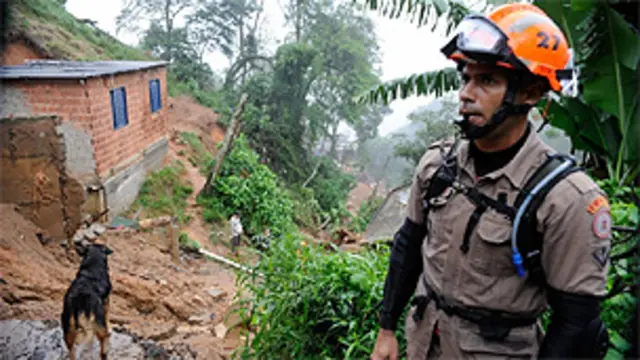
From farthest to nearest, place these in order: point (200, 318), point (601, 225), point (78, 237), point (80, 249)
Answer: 1. point (78, 237)
2. point (80, 249)
3. point (200, 318)
4. point (601, 225)

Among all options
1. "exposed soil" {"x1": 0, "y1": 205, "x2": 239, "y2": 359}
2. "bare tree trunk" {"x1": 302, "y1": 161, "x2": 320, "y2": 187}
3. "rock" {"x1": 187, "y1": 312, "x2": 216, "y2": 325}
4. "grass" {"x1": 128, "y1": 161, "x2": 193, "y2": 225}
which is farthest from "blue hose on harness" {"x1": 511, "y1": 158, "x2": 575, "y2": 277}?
"bare tree trunk" {"x1": 302, "y1": 161, "x2": 320, "y2": 187}

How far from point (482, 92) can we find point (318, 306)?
1.86 m

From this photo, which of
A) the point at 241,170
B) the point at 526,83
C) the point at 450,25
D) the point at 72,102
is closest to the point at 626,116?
the point at 526,83

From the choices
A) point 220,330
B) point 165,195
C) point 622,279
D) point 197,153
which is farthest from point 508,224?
point 197,153

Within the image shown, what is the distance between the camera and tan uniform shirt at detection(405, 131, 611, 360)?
128 centimetres

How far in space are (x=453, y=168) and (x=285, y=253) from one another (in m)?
1.83

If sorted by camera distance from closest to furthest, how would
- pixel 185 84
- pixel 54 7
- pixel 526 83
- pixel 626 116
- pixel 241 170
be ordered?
1. pixel 526 83
2. pixel 626 116
3. pixel 241 170
4. pixel 54 7
5. pixel 185 84

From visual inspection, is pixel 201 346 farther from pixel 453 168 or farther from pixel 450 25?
pixel 450 25

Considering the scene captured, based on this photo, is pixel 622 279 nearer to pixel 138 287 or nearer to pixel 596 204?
pixel 596 204

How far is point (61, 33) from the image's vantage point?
13586 millimetres

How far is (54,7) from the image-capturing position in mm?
15234

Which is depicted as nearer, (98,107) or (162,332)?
(162,332)

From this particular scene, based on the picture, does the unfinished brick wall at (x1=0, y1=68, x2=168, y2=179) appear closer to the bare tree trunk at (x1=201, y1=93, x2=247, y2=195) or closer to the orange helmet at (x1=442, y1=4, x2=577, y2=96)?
the bare tree trunk at (x1=201, y1=93, x2=247, y2=195)

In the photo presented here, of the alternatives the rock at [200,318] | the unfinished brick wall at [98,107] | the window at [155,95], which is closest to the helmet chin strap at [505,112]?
the rock at [200,318]
